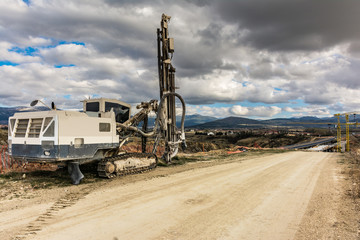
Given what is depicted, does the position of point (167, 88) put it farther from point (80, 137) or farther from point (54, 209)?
point (54, 209)

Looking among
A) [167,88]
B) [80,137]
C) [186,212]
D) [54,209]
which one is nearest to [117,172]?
[80,137]

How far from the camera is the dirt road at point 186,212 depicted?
499 cm

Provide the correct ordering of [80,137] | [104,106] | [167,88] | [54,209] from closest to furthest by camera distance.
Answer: [54,209] → [80,137] → [104,106] → [167,88]

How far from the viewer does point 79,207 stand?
6.60 m

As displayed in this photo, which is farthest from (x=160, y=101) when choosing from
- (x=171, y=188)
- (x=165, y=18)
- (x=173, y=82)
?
(x=171, y=188)

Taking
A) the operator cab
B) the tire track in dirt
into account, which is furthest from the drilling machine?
the tire track in dirt

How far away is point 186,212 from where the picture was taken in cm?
622

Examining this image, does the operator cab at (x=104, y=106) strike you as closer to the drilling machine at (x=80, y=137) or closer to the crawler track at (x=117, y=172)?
the drilling machine at (x=80, y=137)

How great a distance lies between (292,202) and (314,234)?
2388 mm

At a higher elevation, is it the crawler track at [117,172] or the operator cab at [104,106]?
the operator cab at [104,106]

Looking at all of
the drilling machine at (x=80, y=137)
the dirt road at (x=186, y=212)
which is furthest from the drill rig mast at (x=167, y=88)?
the dirt road at (x=186, y=212)

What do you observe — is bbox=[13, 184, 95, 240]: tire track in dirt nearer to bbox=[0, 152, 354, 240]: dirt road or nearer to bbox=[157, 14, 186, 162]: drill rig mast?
bbox=[0, 152, 354, 240]: dirt road

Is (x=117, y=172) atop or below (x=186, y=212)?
atop

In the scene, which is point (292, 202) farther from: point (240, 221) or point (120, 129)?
point (120, 129)
